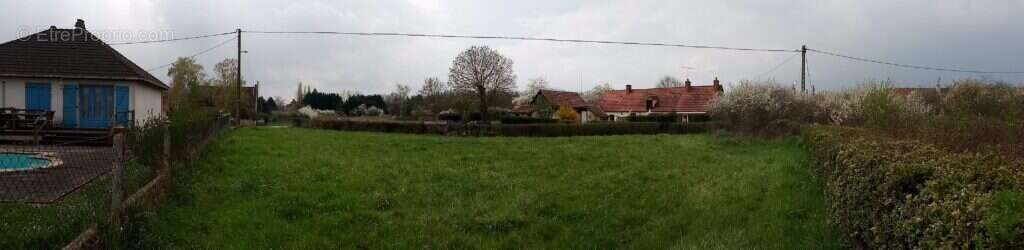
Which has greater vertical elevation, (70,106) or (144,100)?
(144,100)

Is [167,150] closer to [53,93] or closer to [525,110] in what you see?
[53,93]

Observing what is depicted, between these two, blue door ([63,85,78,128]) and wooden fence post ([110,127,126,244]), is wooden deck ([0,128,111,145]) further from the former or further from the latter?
wooden fence post ([110,127,126,244])

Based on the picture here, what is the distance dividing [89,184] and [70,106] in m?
13.8

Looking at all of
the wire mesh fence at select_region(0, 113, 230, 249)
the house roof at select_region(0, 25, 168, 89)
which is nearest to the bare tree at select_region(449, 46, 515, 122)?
the house roof at select_region(0, 25, 168, 89)

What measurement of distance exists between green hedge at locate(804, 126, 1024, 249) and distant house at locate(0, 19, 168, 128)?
18236 millimetres

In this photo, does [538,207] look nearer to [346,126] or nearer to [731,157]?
[731,157]

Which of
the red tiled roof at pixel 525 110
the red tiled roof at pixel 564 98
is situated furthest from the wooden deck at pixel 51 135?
the red tiled roof at pixel 564 98

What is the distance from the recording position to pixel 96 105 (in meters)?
19.0

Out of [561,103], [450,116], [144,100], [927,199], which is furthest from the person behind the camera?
[561,103]

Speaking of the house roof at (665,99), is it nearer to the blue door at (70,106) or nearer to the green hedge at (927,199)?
the blue door at (70,106)


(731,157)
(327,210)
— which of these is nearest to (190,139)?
(327,210)

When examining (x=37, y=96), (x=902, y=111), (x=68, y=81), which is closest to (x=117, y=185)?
(x=902, y=111)

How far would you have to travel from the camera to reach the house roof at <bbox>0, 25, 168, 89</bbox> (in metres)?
18.5

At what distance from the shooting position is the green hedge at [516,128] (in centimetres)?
3112
